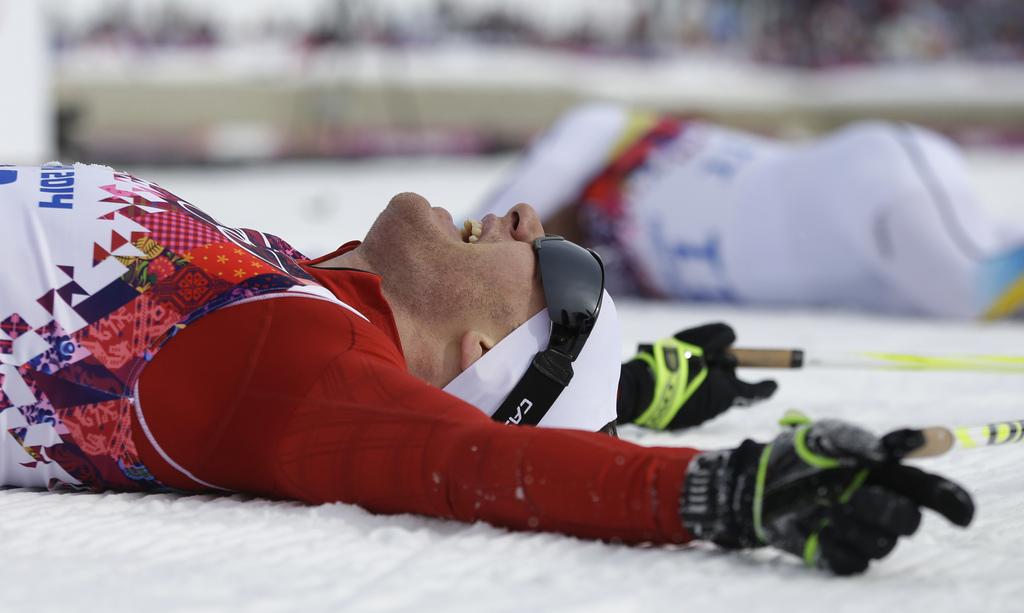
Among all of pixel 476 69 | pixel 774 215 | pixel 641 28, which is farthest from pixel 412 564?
pixel 641 28

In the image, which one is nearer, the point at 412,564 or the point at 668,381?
the point at 412,564

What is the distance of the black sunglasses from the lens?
1.48m

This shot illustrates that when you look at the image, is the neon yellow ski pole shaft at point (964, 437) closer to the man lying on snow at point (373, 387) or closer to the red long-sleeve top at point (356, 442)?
the man lying on snow at point (373, 387)

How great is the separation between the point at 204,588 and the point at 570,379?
0.56m

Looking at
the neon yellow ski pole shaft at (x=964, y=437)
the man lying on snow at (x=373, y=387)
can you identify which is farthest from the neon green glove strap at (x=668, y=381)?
the neon yellow ski pole shaft at (x=964, y=437)

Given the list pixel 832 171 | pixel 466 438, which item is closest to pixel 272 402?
pixel 466 438

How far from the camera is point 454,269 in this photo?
149 centimetres

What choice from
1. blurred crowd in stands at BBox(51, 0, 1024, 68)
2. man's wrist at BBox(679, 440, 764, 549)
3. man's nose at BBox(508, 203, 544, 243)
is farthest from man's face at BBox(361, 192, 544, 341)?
blurred crowd in stands at BBox(51, 0, 1024, 68)

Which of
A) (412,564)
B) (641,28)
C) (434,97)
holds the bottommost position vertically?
(434,97)

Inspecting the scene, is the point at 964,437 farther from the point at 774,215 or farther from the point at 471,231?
the point at 774,215

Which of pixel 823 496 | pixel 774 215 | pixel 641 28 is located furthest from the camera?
pixel 641 28

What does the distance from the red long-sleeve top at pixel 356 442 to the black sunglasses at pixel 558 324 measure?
0.55 ft

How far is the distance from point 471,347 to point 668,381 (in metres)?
0.60

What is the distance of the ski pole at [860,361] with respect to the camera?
2.13 meters
